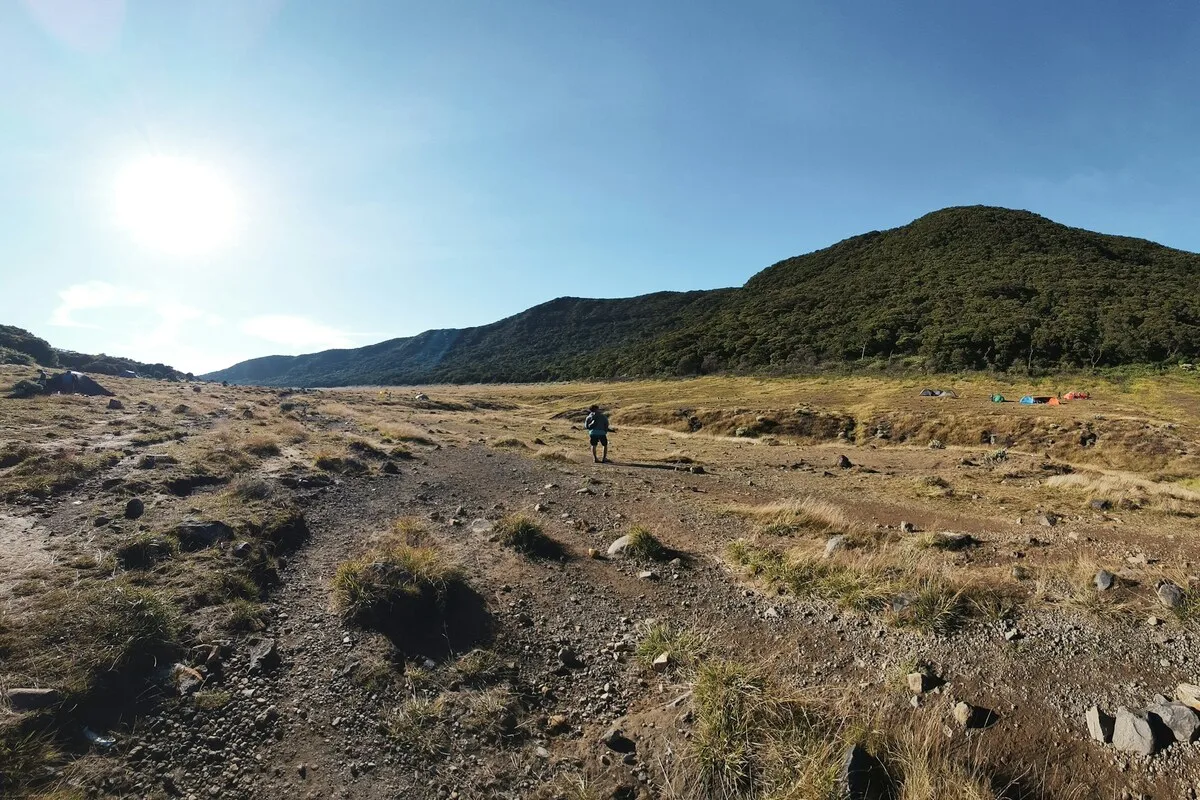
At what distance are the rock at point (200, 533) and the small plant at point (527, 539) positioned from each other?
489cm

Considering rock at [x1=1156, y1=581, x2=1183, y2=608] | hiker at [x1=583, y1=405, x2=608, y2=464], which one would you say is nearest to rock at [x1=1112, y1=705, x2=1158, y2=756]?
rock at [x1=1156, y1=581, x2=1183, y2=608]

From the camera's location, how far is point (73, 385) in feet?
104

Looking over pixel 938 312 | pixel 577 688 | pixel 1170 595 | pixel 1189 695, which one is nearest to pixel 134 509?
pixel 577 688

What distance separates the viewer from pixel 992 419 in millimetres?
28875

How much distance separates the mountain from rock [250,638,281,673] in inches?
2510

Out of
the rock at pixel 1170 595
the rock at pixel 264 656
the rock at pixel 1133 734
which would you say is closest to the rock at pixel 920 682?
the rock at pixel 1133 734

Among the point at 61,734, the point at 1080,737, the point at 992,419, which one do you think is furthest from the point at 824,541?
the point at 992,419

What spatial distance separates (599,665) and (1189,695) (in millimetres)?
5905

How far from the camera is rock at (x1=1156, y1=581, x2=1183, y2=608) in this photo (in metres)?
6.57

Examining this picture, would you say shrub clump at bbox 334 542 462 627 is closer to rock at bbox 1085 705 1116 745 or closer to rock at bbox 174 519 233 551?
rock at bbox 174 519 233 551

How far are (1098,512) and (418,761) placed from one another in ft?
50.6

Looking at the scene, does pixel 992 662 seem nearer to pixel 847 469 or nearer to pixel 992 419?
pixel 847 469

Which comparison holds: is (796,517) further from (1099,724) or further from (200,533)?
(200,533)

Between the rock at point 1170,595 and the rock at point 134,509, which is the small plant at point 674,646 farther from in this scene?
the rock at point 134,509
